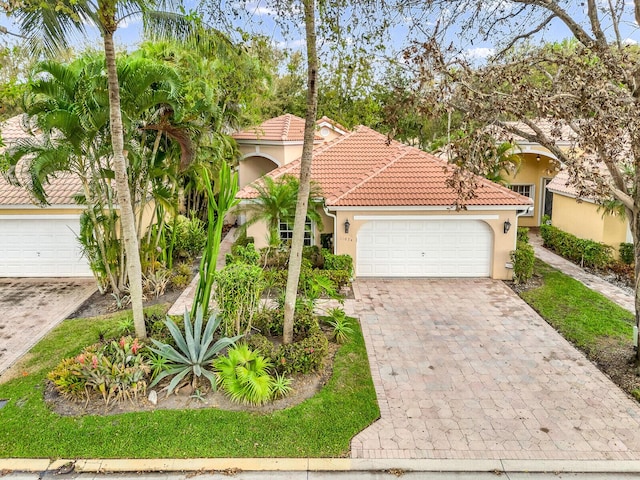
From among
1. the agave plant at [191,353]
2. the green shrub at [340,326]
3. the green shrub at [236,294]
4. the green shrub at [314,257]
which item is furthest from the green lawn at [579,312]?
the agave plant at [191,353]

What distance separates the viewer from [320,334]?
10773 mm

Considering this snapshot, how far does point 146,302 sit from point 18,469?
7.58 metres

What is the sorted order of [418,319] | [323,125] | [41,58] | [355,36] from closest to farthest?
[355,36]
[41,58]
[418,319]
[323,125]

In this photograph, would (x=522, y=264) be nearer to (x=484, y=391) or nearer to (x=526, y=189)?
(x=484, y=391)

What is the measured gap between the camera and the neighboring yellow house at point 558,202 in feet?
59.6

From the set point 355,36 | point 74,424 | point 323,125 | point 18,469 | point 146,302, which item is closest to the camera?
point 18,469

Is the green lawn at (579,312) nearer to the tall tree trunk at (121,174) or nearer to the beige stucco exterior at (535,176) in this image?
the beige stucco exterior at (535,176)

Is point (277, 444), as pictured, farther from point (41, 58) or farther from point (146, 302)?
point (41, 58)

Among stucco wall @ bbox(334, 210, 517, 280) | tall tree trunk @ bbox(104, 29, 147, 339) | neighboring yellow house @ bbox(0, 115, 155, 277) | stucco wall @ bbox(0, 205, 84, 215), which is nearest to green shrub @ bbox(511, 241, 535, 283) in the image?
stucco wall @ bbox(334, 210, 517, 280)

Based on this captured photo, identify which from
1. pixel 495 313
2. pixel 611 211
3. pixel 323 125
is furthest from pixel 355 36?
pixel 323 125

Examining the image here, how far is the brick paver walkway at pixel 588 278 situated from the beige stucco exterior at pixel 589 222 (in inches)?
50.5

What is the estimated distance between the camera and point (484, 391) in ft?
31.2

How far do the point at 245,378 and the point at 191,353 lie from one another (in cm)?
136

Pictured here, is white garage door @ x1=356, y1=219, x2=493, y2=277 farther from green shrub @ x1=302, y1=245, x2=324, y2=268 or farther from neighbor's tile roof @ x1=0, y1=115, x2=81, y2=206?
neighbor's tile roof @ x1=0, y1=115, x2=81, y2=206
